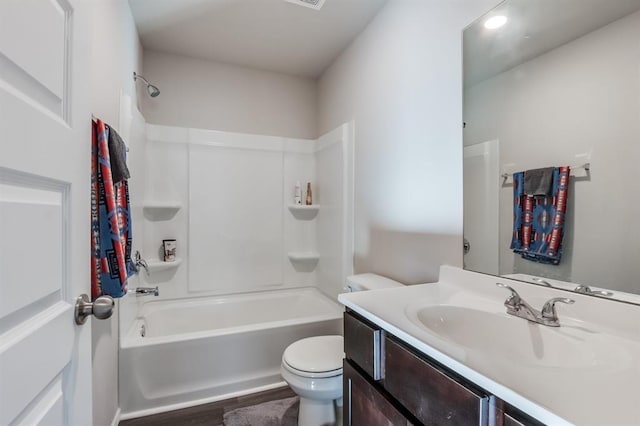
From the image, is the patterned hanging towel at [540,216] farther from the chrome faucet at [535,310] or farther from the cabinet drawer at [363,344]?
the cabinet drawer at [363,344]

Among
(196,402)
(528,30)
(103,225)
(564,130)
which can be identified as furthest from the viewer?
(196,402)

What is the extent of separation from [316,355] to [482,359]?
43.4 inches

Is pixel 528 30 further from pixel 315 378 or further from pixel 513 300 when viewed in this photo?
pixel 315 378

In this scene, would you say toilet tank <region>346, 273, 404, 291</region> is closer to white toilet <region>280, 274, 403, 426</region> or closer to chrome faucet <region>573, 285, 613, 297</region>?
white toilet <region>280, 274, 403, 426</region>

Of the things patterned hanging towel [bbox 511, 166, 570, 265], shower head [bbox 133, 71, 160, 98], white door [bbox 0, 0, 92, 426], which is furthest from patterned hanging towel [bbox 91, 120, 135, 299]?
patterned hanging towel [bbox 511, 166, 570, 265]

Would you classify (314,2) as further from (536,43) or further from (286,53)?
(536,43)

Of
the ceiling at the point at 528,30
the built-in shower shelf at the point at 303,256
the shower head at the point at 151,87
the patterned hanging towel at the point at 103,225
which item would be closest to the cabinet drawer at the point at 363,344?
the patterned hanging towel at the point at 103,225

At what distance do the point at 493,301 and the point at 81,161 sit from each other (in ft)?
4.63

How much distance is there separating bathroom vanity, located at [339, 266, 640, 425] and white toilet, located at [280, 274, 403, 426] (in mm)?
317

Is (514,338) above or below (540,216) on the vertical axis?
below

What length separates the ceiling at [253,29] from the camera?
1909 millimetres

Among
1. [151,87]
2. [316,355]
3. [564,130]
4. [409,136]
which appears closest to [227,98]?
[151,87]

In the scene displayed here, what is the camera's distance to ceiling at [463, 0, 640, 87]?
92cm

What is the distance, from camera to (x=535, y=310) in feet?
3.05
